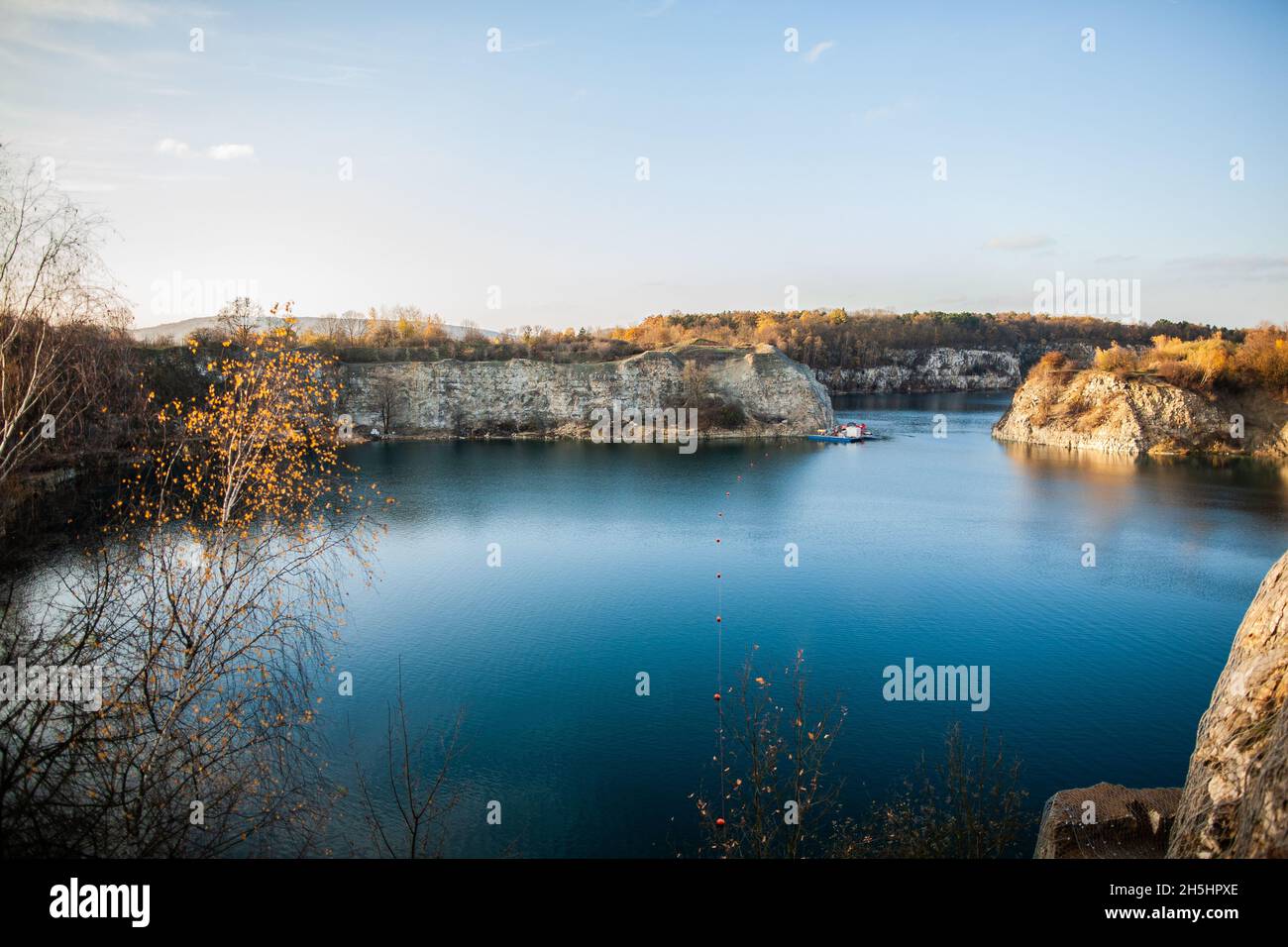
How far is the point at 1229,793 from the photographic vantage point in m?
5.64

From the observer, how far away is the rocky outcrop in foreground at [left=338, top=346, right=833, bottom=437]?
67938 mm

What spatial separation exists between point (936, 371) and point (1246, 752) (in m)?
141

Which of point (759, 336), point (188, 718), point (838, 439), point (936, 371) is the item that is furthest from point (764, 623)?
point (936, 371)

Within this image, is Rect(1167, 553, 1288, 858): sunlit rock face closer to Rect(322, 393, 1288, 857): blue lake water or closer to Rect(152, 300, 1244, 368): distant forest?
Rect(322, 393, 1288, 857): blue lake water

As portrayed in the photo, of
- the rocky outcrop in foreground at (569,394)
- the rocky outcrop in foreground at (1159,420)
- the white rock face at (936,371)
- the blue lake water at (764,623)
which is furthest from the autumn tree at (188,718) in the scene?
the white rock face at (936,371)

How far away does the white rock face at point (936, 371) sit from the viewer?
13012 cm

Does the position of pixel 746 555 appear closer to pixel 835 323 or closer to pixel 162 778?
pixel 162 778

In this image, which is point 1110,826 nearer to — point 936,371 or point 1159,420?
point 1159,420

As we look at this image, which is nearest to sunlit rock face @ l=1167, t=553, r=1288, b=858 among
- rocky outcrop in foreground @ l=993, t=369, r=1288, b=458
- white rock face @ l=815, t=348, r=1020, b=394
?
rocky outcrop in foreground @ l=993, t=369, r=1288, b=458

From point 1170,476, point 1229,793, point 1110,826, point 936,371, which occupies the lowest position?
point 1110,826

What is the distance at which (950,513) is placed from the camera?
3466 cm

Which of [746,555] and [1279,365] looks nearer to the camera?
[746,555]
